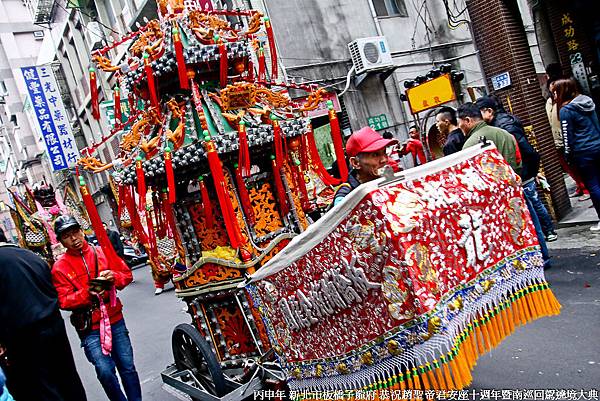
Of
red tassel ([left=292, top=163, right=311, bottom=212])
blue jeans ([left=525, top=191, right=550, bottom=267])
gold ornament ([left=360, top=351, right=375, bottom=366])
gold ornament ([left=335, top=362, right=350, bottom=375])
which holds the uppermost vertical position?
red tassel ([left=292, top=163, right=311, bottom=212])

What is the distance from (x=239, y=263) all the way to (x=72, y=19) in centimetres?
2363

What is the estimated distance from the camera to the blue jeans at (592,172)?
5207mm

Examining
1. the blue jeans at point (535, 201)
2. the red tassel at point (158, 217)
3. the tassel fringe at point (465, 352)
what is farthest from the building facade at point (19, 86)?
the tassel fringe at point (465, 352)

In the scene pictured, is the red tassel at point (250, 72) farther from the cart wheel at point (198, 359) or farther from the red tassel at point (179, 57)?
the cart wheel at point (198, 359)

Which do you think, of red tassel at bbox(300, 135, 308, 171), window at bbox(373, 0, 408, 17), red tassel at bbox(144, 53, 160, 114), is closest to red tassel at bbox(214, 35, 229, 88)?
red tassel at bbox(144, 53, 160, 114)

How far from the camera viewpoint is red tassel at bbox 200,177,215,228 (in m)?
3.54

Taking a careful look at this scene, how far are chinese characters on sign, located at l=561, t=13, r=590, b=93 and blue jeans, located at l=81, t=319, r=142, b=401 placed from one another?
788 centimetres

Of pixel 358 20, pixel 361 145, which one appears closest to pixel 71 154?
pixel 358 20

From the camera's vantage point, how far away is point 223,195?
338cm

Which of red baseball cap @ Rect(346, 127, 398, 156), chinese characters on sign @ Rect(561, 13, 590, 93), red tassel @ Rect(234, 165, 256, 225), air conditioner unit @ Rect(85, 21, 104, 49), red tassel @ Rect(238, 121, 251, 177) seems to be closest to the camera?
red baseball cap @ Rect(346, 127, 398, 156)

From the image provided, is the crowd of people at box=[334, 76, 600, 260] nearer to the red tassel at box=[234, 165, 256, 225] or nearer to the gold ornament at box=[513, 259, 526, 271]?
the red tassel at box=[234, 165, 256, 225]

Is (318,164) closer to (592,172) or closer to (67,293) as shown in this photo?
(67,293)

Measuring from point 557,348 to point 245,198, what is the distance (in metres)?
2.73

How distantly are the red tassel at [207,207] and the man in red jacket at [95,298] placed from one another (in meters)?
0.95
